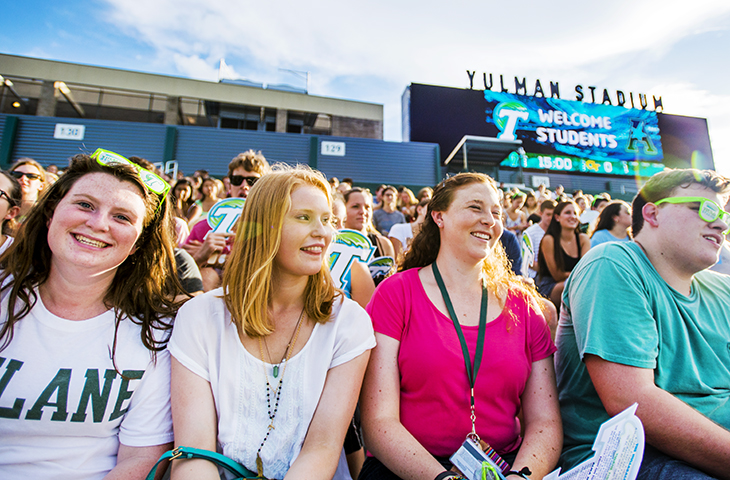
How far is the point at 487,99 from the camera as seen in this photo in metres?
17.6

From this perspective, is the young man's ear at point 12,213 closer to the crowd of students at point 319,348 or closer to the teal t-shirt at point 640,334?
the crowd of students at point 319,348

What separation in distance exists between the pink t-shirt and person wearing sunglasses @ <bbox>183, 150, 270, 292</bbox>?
1654 mm

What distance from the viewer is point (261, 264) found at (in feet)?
5.28

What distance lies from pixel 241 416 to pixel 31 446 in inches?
31.8

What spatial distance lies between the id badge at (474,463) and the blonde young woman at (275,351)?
0.49 metres

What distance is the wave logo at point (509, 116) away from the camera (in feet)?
57.3

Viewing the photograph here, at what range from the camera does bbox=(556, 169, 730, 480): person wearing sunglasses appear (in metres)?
1.46

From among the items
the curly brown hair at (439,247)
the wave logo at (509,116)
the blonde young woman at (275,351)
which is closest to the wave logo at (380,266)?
the curly brown hair at (439,247)

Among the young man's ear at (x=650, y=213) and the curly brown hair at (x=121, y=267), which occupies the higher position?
the young man's ear at (x=650, y=213)

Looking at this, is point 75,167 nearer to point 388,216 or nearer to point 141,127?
point 388,216

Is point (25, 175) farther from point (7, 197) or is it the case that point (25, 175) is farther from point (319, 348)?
point (319, 348)

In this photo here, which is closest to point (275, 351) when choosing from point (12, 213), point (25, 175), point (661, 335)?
point (661, 335)

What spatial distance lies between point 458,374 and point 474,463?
357 millimetres

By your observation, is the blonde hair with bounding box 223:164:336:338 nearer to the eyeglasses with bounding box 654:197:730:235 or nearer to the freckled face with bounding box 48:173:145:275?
the freckled face with bounding box 48:173:145:275
